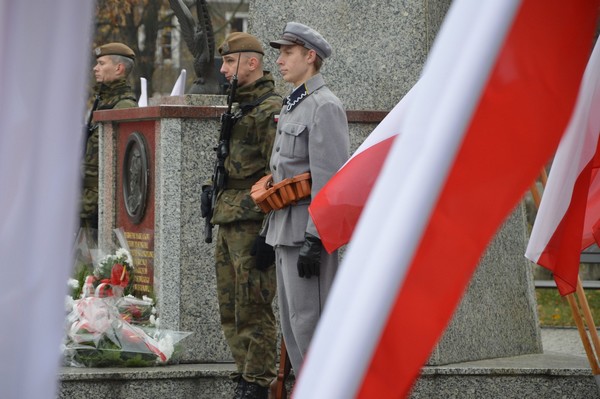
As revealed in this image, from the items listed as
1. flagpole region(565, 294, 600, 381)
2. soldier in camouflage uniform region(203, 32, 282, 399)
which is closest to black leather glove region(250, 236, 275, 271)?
soldier in camouflage uniform region(203, 32, 282, 399)

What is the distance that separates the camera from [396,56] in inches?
315

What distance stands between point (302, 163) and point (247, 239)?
735 mm

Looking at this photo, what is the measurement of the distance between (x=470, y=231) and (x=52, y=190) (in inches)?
30.0

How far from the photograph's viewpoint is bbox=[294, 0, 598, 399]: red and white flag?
1807 mm

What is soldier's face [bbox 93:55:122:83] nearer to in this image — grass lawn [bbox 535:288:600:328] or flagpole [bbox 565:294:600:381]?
flagpole [bbox 565:294:600:381]

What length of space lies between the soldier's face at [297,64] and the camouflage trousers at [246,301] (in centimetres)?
90

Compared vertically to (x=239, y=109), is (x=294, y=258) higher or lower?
lower

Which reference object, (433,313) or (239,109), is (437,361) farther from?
(433,313)

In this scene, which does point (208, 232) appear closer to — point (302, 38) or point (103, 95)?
point (302, 38)

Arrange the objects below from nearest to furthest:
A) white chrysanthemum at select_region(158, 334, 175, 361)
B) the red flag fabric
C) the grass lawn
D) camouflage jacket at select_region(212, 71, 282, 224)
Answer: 1. the red flag fabric
2. camouflage jacket at select_region(212, 71, 282, 224)
3. white chrysanthemum at select_region(158, 334, 175, 361)
4. the grass lawn

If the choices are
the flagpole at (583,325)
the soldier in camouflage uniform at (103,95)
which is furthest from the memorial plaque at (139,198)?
the flagpole at (583,325)

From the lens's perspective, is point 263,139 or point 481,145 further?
point 263,139

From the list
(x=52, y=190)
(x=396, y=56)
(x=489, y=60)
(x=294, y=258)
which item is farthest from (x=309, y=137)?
(x=489, y=60)

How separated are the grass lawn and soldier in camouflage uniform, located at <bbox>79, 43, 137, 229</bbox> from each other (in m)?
5.18
